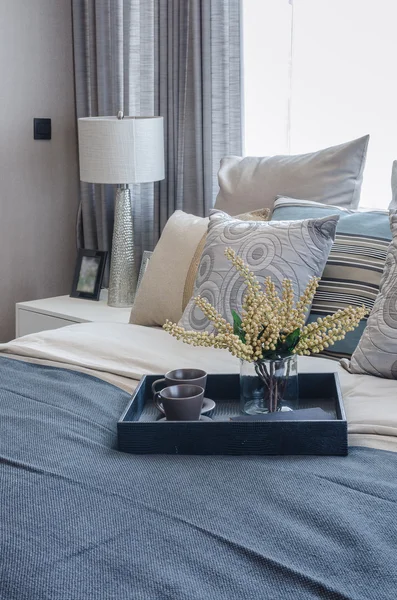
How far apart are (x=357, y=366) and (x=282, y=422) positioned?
501 mm

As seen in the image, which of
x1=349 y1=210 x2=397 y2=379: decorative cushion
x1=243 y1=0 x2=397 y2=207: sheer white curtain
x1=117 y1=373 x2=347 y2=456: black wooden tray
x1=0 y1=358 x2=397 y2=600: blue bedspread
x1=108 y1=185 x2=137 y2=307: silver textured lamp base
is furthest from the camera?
x1=108 y1=185 x2=137 y2=307: silver textured lamp base

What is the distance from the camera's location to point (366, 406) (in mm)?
1578

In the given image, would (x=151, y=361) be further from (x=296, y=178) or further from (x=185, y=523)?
(x=296, y=178)

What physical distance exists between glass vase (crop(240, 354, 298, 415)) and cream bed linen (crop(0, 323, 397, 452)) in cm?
13

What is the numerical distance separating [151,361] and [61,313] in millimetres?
1260

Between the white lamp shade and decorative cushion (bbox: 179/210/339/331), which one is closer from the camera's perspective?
decorative cushion (bbox: 179/210/339/331)

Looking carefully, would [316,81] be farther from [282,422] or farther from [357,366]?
[282,422]

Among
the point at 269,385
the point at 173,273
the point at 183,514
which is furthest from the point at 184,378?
the point at 173,273

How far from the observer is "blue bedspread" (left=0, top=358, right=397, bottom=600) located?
38.5 inches

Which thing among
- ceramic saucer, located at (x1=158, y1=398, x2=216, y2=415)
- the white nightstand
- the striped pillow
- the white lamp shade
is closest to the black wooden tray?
ceramic saucer, located at (x1=158, y1=398, x2=216, y2=415)

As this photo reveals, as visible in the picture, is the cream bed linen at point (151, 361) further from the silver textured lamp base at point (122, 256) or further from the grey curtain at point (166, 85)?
the grey curtain at point (166, 85)

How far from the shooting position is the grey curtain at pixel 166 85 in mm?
3039

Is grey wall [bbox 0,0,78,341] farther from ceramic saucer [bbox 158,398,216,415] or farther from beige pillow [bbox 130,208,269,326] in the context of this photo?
ceramic saucer [bbox 158,398,216,415]

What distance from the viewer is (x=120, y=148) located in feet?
9.80
